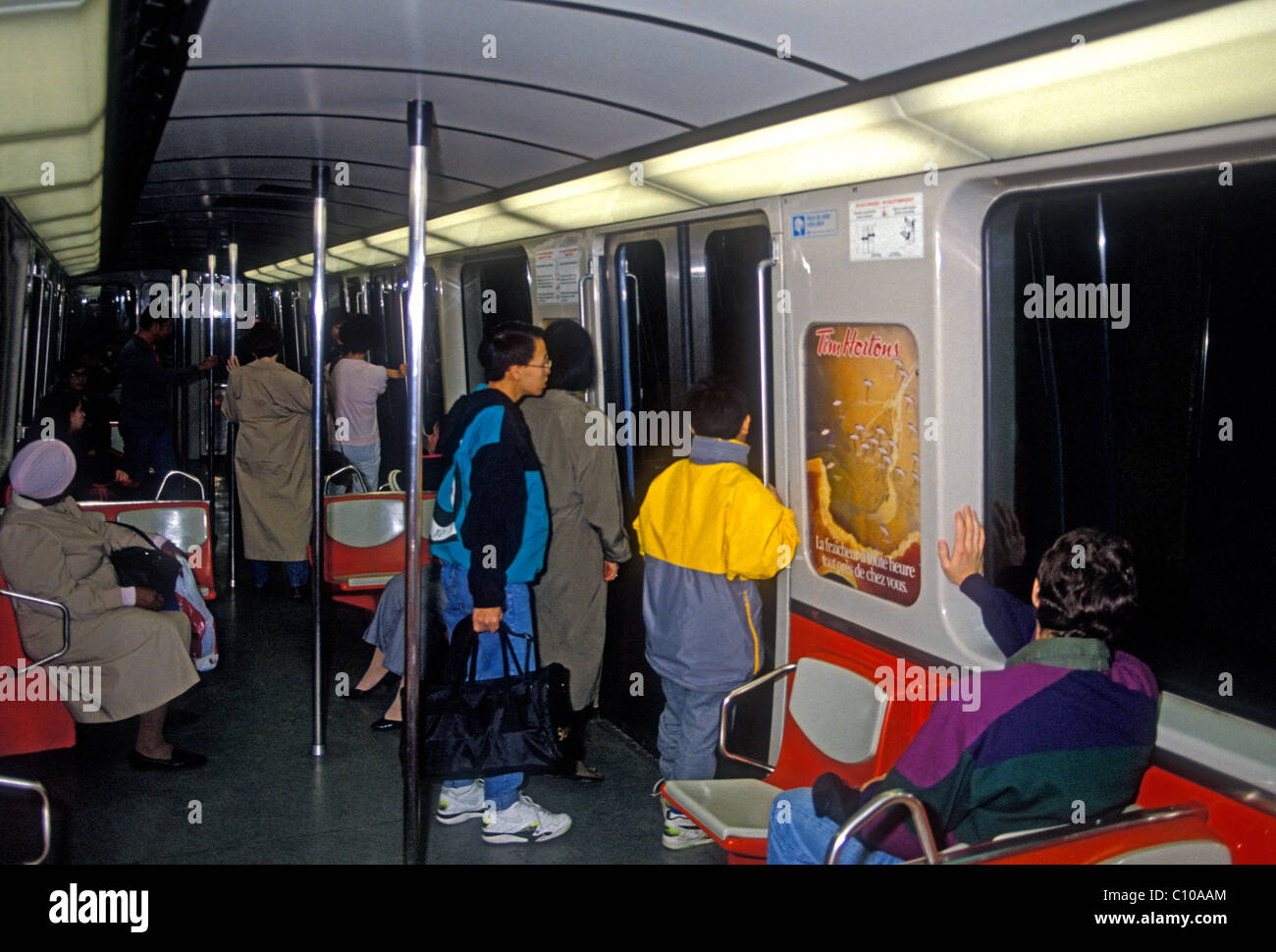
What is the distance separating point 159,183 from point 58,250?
3.74 meters

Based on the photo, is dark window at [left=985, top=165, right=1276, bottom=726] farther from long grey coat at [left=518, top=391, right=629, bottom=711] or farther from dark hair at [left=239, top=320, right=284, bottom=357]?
dark hair at [left=239, top=320, right=284, bottom=357]

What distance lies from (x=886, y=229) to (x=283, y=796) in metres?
3.06

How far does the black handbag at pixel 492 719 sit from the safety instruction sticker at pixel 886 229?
1.66 m

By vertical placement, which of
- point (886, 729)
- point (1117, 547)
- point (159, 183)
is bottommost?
point (886, 729)

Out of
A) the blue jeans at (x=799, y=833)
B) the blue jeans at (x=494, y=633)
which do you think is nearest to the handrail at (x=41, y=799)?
the blue jeans at (x=494, y=633)

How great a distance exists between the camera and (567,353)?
426 centimetres

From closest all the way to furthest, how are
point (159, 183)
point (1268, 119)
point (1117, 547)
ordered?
point (1268, 119) → point (1117, 547) → point (159, 183)

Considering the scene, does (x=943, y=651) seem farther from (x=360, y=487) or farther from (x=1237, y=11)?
(x=360, y=487)

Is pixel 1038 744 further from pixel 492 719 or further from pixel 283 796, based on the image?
pixel 283 796

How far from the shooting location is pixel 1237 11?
1.80 metres

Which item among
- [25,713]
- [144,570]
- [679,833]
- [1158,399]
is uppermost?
[1158,399]

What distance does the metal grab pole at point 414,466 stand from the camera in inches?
113

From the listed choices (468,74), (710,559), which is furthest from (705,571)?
(468,74)
